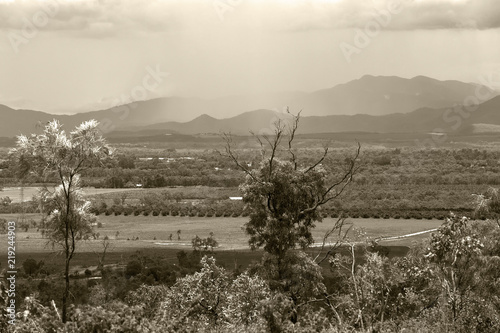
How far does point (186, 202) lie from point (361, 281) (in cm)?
8755

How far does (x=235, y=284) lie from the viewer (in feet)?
80.9

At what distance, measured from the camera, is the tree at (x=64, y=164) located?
2839 centimetres

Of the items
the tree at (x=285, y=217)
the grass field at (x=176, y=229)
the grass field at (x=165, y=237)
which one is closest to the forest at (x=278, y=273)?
the tree at (x=285, y=217)

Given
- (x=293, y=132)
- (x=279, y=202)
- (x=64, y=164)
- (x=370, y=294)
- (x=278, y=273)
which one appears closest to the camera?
(x=370, y=294)

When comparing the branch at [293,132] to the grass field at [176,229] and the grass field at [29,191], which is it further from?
the grass field at [29,191]

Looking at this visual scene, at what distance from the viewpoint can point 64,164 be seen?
2894cm

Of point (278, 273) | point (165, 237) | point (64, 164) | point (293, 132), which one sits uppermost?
point (293, 132)

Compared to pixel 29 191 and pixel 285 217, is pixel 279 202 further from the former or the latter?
pixel 29 191

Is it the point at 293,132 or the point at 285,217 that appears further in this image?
the point at 293,132

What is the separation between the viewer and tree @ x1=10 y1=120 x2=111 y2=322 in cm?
2839

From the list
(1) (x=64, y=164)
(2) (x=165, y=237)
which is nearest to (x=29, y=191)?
(2) (x=165, y=237)

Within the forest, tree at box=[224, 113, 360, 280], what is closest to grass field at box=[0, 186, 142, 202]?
the forest

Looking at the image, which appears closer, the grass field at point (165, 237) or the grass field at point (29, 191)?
the grass field at point (165, 237)

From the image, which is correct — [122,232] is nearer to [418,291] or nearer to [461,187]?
[418,291]
